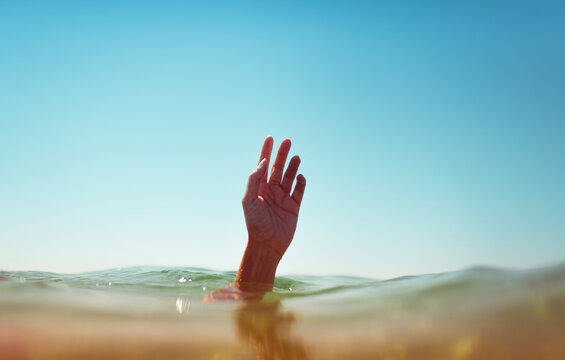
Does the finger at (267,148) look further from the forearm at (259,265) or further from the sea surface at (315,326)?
the sea surface at (315,326)

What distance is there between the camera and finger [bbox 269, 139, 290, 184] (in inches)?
171

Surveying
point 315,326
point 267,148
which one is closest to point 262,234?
point 267,148

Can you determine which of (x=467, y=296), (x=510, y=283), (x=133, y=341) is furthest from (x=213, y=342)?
(x=510, y=283)

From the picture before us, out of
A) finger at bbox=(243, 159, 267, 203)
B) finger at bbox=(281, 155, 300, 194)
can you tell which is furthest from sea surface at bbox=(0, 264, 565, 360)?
finger at bbox=(281, 155, 300, 194)

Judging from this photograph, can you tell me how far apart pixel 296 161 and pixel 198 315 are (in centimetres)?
242

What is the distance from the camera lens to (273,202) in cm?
411

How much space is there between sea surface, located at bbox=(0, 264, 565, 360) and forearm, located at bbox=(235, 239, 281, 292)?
1229 millimetres

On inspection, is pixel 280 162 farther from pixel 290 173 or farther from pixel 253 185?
pixel 253 185

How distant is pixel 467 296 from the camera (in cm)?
219

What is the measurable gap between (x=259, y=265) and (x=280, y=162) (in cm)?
121

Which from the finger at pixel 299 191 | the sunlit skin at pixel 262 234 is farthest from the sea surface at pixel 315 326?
the finger at pixel 299 191

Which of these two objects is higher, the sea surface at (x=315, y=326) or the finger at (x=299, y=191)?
the finger at (x=299, y=191)

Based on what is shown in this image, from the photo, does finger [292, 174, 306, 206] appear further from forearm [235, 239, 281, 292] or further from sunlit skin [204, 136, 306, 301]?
forearm [235, 239, 281, 292]

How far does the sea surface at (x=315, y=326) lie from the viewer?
1.54 m
